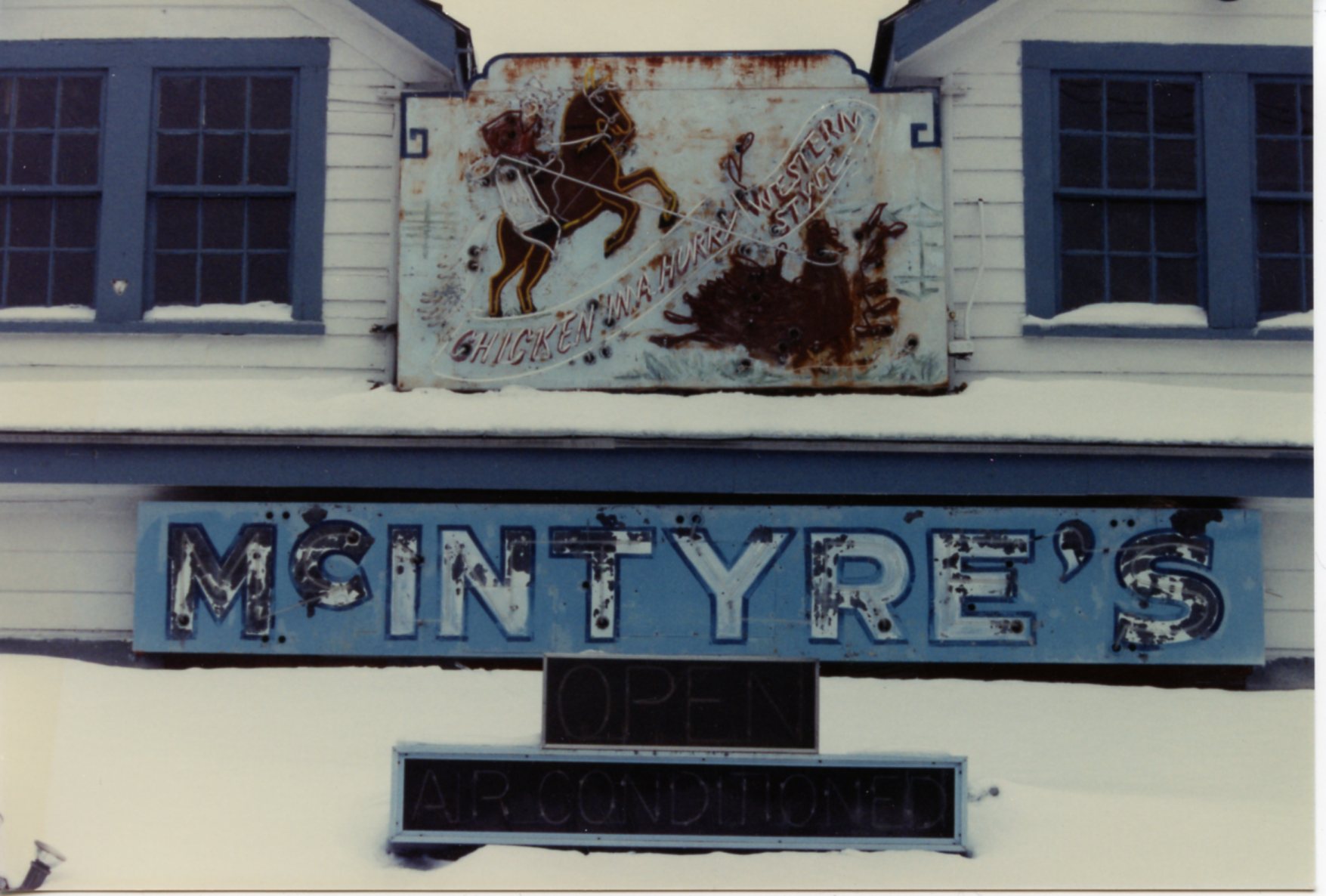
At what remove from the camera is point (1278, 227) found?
221 inches

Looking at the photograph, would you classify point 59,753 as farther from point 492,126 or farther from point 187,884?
point 492,126

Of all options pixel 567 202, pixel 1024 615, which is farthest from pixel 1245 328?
pixel 567 202

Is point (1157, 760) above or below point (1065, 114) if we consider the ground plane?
below

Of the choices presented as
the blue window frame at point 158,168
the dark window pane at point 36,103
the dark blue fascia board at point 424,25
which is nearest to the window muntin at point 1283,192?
the dark blue fascia board at point 424,25

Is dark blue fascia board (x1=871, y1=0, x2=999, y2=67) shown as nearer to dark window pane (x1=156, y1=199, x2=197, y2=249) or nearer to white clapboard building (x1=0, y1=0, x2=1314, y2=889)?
white clapboard building (x1=0, y1=0, x2=1314, y2=889)

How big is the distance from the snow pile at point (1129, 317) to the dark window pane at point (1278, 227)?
1.67 ft

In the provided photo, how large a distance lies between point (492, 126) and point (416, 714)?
121 inches

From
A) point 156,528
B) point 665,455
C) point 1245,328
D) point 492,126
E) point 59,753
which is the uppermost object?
point 492,126

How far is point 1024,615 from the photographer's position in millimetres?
5320

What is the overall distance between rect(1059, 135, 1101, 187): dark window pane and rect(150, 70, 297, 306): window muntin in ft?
13.5

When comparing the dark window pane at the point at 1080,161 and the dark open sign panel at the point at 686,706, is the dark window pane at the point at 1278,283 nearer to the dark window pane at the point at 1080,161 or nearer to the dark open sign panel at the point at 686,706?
the dark window pane at the point at 1080,161

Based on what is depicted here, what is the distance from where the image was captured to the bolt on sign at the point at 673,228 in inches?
215

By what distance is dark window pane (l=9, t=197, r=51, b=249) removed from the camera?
5.63 m

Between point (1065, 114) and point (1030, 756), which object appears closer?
point (1030, 756)
